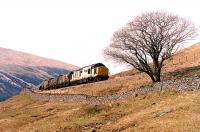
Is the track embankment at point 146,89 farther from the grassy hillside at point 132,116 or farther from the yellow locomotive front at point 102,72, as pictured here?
the yellow locomotive front at point 102,72

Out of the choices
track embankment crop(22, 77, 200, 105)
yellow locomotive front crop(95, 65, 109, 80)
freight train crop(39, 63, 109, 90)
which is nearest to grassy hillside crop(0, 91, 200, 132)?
track embankment crop(22, 77, 200, 105)

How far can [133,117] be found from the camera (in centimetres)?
4728

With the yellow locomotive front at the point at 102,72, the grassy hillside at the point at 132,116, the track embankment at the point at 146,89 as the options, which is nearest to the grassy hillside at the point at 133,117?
the grassy hillside at the point at 132,116

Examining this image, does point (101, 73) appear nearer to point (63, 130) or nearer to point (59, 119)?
point (59, 119)

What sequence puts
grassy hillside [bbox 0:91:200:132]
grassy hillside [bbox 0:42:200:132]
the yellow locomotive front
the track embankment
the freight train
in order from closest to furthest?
grassy hillside [bbox 0:91:200:132]
grassy hillside [bbox 0:42:200:132]
the track embankment
the yellow locomotive front
the freight train

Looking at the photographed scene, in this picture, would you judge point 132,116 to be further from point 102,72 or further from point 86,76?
point 86,76

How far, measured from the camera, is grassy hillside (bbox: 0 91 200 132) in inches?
1518

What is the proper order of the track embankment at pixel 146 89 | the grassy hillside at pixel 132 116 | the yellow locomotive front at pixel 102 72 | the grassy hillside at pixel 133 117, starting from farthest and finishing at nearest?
the yellow locomotive front at pixel 102 72 < the track embankment at pixel 146 89 < the grassy hillside at pixel 132 116 < the grassy hillside at pixel 133 117

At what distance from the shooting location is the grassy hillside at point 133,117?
38562 millimetres

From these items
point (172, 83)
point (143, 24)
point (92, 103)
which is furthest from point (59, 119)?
point (143, 24)

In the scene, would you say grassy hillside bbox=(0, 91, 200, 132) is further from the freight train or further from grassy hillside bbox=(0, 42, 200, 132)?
the freight train

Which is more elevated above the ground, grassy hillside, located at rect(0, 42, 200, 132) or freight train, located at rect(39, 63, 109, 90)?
freight train, located at rect(39, 63, 109, 90)

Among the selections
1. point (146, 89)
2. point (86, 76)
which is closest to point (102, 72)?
point (86, 76)

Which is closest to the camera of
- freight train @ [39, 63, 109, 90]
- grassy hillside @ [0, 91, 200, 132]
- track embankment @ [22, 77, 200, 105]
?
grassy hillside @ [0, 91, 200, 132]
